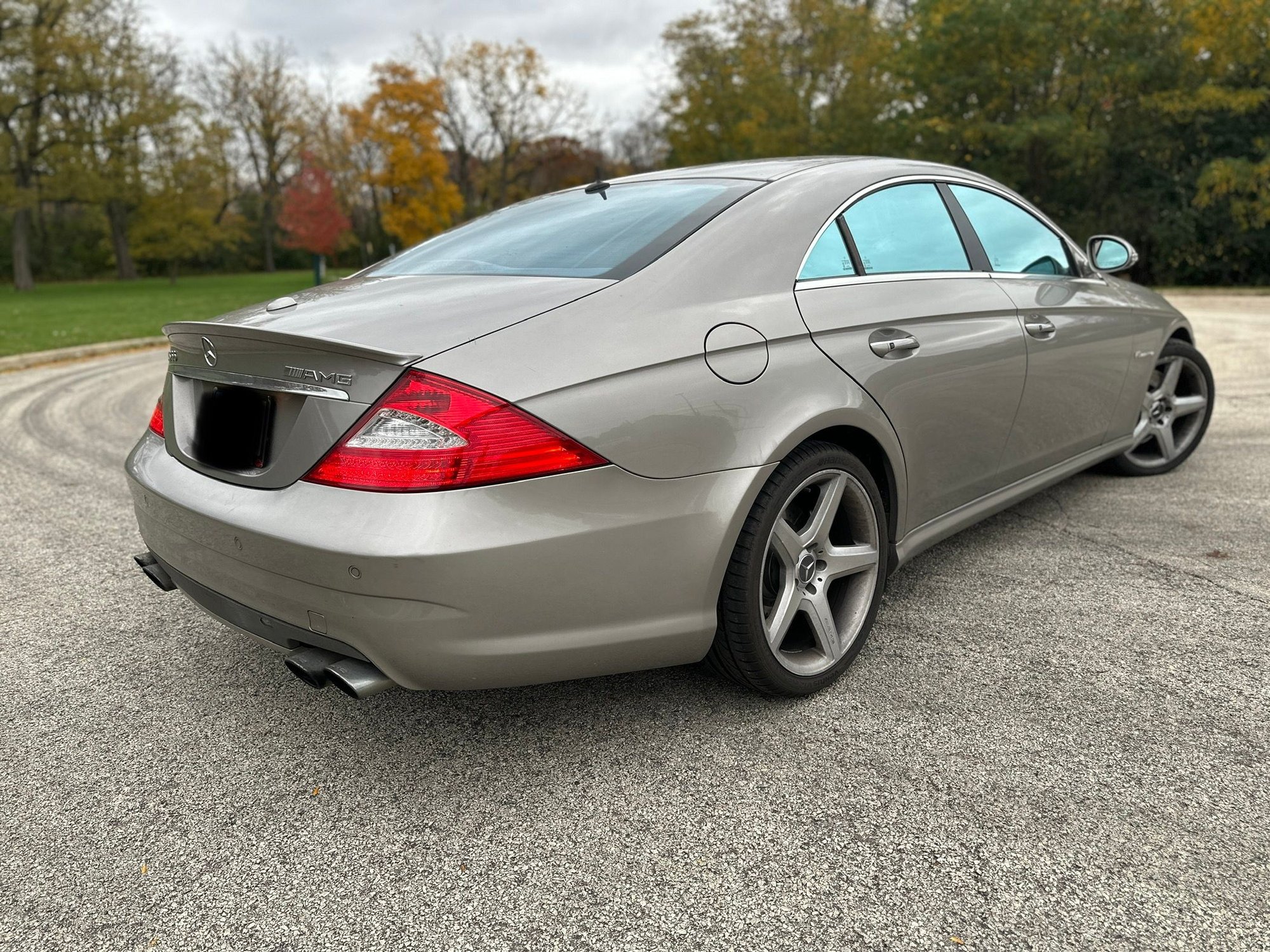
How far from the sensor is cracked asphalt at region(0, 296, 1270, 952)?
180cm

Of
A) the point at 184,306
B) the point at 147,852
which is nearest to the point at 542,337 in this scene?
the point at 147,852

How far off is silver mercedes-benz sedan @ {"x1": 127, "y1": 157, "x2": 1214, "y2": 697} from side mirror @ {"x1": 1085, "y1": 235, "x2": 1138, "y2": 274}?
1.40 metres

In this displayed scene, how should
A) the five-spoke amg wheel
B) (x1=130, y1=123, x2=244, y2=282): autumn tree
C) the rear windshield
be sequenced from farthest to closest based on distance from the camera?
1. (x1=130, y1=123, x2=244, y2=282): autumn tree
2. the five-spoke amg wheel
3. the rear windshield

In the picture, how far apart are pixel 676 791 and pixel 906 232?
78.5 inches

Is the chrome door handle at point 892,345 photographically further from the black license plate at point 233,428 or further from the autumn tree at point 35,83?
the autumn tree at point 35,83

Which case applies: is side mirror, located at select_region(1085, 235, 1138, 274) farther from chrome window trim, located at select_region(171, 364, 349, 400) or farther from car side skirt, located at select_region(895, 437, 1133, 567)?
chrome window trim, located at select_region(171, 364, 349, 400)

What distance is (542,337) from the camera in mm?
2070

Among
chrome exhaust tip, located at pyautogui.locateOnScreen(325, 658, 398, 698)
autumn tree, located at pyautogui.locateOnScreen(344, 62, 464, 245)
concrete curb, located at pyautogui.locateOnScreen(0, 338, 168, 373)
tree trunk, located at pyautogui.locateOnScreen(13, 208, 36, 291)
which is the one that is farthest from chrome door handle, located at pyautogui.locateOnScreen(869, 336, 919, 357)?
tree trunk, located at pyautogui.locateOnScreen(13, 208, 36, 291)

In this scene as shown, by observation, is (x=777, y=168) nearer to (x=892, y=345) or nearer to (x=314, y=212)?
(x=892, y=345)

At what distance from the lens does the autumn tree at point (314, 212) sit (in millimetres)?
44406

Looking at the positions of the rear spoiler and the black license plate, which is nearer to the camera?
the rear spoiler

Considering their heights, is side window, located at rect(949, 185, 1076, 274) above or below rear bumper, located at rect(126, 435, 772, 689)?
above

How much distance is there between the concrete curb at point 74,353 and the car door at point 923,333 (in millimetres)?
10710

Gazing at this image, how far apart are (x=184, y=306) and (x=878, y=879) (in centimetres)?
2527
